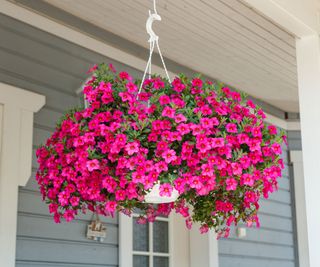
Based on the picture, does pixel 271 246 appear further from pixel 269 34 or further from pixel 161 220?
pixel 269 34

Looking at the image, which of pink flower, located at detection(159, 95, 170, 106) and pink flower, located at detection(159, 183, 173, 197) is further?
pink flower, located at detection(159, 95, 170, 106)

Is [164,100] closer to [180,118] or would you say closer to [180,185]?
[180,118]

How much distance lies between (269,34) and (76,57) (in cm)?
141

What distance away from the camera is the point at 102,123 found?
2348 mm

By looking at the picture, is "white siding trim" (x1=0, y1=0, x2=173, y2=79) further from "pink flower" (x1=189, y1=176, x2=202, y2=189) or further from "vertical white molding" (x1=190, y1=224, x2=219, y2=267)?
"pink flower" (x1=189, y1=176, x2=202, y2=189)

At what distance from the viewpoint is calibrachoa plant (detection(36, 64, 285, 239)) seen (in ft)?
7.26

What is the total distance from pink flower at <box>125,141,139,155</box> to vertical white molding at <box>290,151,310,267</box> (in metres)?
4.56

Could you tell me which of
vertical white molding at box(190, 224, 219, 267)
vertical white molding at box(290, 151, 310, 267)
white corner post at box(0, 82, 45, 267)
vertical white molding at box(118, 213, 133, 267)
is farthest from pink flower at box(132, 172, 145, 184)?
vertical white molding at box(290, 151, 310, 267)

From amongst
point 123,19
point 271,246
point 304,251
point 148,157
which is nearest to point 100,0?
point 123,19

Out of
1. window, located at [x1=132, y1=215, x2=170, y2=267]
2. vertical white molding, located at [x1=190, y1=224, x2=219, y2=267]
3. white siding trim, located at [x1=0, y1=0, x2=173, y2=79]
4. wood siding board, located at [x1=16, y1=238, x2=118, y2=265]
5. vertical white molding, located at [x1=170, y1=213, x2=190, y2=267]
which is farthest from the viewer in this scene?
vertical white molding, located at [x1=190, y1=224, x2=219, y2=267]

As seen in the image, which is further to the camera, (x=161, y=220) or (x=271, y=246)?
(x=271, y=246)

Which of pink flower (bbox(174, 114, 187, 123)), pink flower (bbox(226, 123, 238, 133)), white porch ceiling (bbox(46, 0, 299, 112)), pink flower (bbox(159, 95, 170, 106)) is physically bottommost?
pink flower (bbox(226, 123, 238, 133))

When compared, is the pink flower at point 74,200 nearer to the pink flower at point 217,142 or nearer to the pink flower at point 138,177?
the pink flower at point 138,177

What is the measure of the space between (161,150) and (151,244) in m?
2.78
